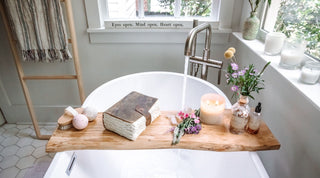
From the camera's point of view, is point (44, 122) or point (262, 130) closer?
point (262, 130)

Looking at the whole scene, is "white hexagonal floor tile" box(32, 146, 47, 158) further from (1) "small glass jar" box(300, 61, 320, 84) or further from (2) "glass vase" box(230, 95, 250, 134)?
(1) "small glass jar" box(300, 61, 320, 84)

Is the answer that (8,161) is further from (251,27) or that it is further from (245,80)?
(251,27)

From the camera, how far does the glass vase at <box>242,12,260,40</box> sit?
127cm

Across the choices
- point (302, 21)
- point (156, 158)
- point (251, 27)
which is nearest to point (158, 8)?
point (251, 27)

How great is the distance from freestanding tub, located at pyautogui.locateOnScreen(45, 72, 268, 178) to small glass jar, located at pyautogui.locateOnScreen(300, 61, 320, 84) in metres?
0.35

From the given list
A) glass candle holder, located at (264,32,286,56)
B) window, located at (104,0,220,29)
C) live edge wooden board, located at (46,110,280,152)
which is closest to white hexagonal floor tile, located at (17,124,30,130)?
window, located at (104,0,220,29)

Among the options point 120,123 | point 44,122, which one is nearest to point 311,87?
point 120,123

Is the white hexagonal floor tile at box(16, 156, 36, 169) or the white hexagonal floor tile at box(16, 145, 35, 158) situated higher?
the white hexagonal floor tile at box(16, 145, 35, 158)

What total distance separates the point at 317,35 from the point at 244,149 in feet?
1.92

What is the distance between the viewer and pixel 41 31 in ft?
4.59

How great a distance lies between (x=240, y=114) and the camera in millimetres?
775

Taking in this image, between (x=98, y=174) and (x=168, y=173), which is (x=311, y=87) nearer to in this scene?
(x=168, y=173)

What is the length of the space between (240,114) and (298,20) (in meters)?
0.61

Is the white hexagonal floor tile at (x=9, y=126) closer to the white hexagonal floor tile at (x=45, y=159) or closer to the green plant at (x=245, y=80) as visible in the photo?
the white hexagonal floor tile at (x=45, y=159)
